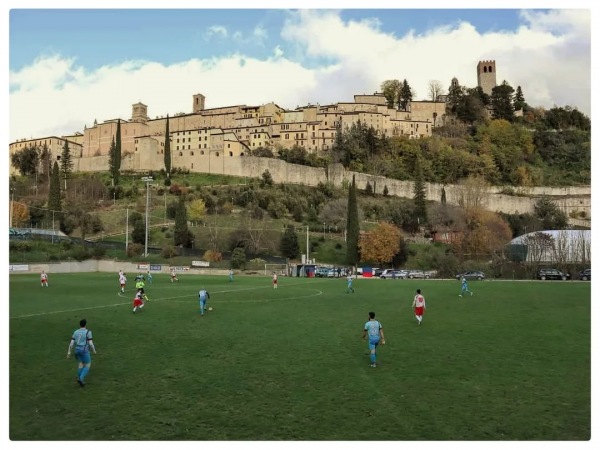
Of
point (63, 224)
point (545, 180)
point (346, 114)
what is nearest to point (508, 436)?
point (63, 224)

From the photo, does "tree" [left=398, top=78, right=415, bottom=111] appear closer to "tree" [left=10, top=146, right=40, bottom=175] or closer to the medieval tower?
the medieval tower

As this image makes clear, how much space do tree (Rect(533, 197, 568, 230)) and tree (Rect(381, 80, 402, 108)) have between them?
5687cm

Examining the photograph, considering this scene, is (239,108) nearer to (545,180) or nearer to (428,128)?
(428,128)

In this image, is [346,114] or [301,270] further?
[346,114]

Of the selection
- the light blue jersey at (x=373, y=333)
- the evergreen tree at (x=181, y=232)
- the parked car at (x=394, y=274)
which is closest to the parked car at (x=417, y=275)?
the parked car at (x=394, y=274)

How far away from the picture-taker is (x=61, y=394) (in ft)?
30.2

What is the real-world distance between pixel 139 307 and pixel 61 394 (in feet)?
35.7

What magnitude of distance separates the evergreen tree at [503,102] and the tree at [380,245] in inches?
3083

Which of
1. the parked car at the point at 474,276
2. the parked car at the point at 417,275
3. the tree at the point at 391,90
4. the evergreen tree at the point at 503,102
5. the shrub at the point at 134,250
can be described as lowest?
the parked car at the point at 417,275

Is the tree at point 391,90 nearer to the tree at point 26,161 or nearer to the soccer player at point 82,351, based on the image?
the tree at point 26,161

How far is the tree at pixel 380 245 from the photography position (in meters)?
54.5

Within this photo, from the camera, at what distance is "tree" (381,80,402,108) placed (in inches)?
5148

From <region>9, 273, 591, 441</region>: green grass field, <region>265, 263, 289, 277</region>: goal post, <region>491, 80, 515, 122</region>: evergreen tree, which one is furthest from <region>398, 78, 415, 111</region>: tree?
<region>9, 273, 591, 441</region>: green grass field

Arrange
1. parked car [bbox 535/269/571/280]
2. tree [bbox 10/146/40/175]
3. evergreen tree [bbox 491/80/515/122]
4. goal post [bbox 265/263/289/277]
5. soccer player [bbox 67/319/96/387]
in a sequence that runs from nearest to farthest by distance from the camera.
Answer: soccer player [bbox 67/319/96/387] → parked car [bbox 535/269/571/280] → goal post [bbox 265/263/289/277] → tree [bbox 10/146/40/175] → evergreen tree [bbox 491/80/515/122]
